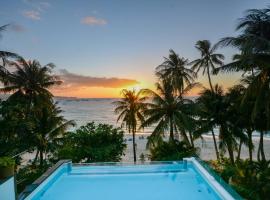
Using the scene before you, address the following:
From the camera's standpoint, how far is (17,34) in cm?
1600

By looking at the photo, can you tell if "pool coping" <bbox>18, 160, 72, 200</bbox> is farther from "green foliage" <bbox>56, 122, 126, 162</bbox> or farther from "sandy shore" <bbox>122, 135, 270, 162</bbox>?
"sandy shore" <bbox>122, 135, 270, 162</bbox>

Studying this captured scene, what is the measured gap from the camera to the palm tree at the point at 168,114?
19922mm

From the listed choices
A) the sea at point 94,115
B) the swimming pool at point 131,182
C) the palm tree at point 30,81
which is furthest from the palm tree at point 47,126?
the swimming pool at point 131,182

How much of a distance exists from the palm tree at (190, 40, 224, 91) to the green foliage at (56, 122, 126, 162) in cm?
1464

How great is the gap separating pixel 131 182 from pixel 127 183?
0.11m

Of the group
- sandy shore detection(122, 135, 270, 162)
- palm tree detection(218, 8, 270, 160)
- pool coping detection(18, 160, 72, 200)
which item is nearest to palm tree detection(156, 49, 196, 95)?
sandy shore detection(122, 135, 270, 162)

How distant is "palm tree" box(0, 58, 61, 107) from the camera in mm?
23812

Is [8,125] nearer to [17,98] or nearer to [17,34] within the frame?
[17,98]

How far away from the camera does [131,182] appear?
7719mm

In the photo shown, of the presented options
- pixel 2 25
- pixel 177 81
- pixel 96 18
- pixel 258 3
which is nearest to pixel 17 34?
pixel 2 25

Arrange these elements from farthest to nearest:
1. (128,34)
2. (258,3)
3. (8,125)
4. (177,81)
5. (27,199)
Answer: (177,81)
(8,125)
(128,34)
(258,3)
(27,199)

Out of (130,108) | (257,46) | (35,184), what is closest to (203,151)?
(130,108)

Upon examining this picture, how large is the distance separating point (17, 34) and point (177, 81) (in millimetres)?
14206

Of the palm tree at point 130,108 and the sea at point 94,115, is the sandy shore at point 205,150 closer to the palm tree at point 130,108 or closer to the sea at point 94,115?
the sea at point 94,115
